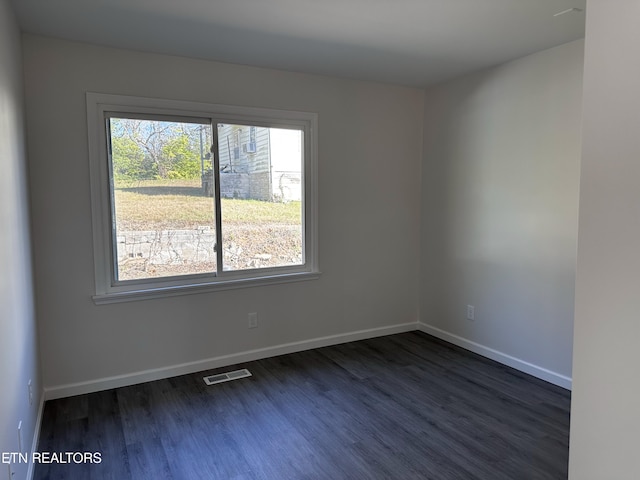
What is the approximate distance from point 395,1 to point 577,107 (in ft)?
5.05

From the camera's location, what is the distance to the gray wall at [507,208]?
9.86 ft

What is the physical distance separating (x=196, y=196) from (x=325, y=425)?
1.96 m

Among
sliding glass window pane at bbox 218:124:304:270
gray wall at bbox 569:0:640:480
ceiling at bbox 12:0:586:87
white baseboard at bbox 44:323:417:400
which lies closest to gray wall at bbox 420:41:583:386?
ceiling at bbox 12:0:586:87

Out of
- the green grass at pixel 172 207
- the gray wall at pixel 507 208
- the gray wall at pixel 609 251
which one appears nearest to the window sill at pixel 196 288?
the green grass at pixel 172 207

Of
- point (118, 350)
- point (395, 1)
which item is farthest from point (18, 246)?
point (395, 1)

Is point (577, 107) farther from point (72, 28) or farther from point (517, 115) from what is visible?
point (72, 28)

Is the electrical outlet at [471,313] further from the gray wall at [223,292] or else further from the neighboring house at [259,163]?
the neighboring house at [259,163]

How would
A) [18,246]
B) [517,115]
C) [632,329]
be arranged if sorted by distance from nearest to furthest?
[632,329] < [18,246] < [517,115]

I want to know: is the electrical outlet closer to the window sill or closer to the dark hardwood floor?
the dark hardwood floor

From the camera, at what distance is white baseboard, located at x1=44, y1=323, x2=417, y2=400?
9.70 feet

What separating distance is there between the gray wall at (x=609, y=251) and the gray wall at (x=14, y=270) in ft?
6.86

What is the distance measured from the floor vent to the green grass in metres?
1.20

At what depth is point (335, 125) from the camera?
3795 mm

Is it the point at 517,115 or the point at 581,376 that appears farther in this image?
the point at 517,115
